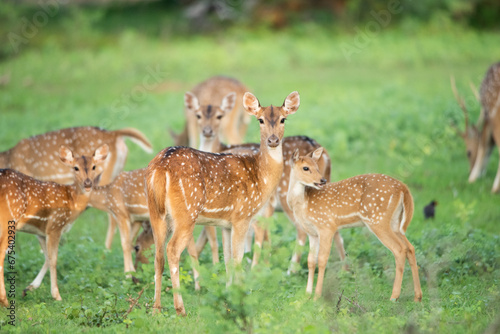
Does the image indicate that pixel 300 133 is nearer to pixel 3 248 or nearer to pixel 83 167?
pixel 83 167

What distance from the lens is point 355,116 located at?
14992 millimetres

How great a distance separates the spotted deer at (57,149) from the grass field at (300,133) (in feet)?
2.96

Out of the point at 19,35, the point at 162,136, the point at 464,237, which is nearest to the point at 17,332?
the point at 464,237

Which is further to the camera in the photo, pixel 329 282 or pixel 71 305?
pixel 329 282

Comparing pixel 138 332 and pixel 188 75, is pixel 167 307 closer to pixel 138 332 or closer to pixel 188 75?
pixel 138 332

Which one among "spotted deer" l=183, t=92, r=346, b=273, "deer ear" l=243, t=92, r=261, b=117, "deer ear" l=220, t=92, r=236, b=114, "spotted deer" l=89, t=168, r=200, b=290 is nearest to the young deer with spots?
"deer ear" l=243, t=92, r=261, b=117

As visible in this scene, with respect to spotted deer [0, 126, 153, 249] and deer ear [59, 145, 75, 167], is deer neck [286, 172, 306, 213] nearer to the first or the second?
deer ear [59, 145, 75, 167]

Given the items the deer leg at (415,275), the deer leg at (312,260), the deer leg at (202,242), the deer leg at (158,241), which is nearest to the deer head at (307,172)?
the deer leg at (312,260)

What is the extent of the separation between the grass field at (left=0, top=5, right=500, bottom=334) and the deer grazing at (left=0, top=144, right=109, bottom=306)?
468 millimetres

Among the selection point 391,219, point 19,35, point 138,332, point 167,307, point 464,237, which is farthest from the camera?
point 19,35

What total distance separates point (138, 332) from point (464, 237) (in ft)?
14.0

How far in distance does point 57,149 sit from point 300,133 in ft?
18.7

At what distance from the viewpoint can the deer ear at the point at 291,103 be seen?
775 centimetres

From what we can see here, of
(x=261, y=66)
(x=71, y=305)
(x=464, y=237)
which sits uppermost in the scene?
(x=261, y=66)
